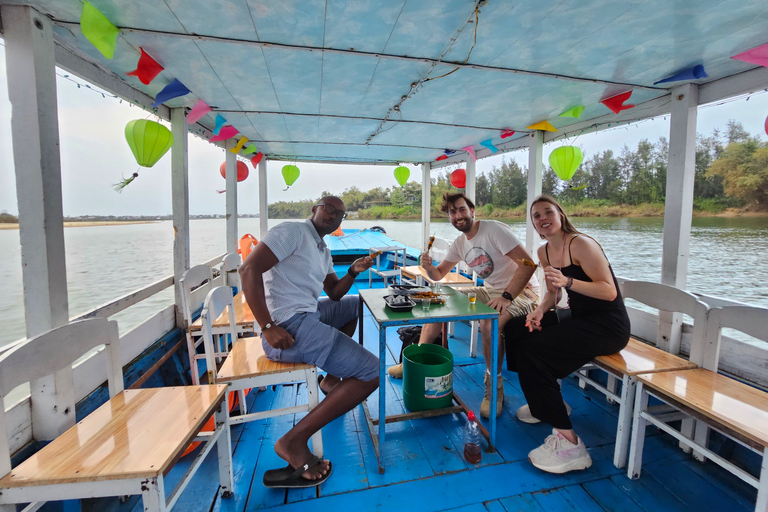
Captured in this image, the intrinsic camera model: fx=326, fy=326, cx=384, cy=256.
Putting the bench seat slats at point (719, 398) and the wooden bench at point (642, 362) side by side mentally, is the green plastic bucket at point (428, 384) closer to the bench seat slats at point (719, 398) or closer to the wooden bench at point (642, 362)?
the wooden bench at point (642, 362)

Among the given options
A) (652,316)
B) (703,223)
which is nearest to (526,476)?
(652,316)

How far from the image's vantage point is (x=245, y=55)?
2010 millimetres

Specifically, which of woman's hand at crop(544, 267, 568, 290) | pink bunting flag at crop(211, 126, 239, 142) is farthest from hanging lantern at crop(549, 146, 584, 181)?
pink bunting flag at crop(211, 126, 239, 142)

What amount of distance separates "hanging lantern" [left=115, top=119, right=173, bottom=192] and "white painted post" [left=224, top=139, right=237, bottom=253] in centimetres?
228

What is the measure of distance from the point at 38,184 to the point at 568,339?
2871mm

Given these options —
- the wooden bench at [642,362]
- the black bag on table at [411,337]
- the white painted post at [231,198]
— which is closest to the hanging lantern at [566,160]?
the wooden bench at [642,362]

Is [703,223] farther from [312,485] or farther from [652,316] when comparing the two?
[312,485]

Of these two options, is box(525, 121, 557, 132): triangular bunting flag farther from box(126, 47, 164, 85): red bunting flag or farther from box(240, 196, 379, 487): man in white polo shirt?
box(126, 47, 164, 85): red bunting flag

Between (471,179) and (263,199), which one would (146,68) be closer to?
(263,199)

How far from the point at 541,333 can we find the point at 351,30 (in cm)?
206

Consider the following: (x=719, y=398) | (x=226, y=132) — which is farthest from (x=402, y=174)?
(x=719, y=398)

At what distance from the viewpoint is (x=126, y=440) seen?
1.20 m

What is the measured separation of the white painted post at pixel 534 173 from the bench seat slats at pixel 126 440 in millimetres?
3568

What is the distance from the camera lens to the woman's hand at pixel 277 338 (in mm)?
1757
